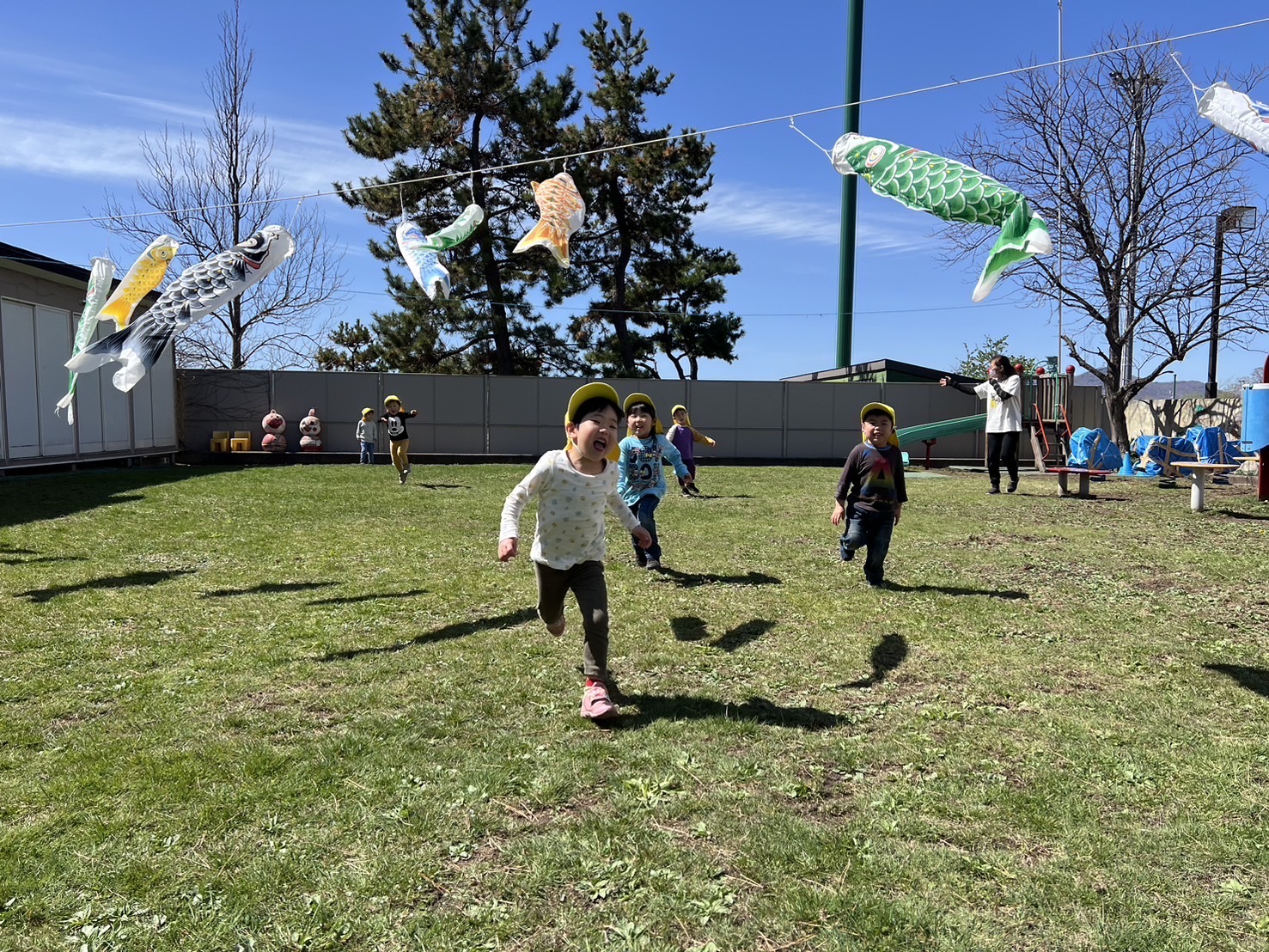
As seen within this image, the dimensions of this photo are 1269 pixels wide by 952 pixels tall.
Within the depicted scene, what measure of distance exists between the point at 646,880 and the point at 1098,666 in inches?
138

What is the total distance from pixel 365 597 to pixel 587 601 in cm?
302

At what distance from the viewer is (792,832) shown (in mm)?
3025

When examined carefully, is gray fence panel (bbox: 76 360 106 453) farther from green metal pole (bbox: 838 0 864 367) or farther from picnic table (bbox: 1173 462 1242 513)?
picnic table (bbox: 1173 462 1242 513)

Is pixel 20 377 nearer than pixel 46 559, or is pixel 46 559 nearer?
pixel 46 559

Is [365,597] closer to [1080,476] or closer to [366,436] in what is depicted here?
[1080,476]

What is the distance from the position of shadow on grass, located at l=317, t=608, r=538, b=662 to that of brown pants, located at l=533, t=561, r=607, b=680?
4.01 ft

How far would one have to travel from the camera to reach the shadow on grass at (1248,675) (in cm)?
458

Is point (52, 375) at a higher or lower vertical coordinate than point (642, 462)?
higher

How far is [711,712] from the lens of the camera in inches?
167

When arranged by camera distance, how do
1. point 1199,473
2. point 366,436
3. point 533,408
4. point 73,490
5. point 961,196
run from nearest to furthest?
point 961,196 < point 1199,473 < point 73,490 < point 366,436 < point 533,408

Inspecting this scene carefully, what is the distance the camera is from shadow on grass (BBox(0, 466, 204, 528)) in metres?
11.3

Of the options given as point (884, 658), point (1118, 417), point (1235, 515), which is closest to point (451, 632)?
point (884, 658)

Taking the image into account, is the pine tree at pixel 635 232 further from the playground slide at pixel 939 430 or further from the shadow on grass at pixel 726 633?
the shadow on grass at pixel 726 633

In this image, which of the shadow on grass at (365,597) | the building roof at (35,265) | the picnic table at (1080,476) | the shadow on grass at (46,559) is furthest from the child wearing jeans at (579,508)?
the building roof at (35,265)
